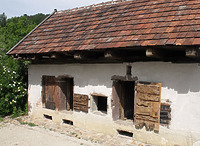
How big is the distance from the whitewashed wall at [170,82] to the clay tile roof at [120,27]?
79 centimetres

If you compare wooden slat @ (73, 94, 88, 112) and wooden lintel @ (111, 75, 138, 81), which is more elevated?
wooden lintel @ (111, 75, 138, 81)

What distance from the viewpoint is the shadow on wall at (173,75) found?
4.61m

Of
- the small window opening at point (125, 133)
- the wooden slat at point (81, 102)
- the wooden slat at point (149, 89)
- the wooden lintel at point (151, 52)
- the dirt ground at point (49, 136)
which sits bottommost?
the dirt ground at point (49, 136)

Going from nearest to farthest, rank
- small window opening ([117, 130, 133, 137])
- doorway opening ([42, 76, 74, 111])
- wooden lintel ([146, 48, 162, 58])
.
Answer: wooden lintel ([146, 48, 162, 58]) < small window opening ([117, 130, 133, 137]) < doorway opening ([42, 76, 74, 111])

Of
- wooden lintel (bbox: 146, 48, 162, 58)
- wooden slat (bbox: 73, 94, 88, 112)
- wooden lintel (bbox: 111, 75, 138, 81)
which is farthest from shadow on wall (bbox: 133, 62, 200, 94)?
wooden slat (bbox: 73, 94, 88, 112)

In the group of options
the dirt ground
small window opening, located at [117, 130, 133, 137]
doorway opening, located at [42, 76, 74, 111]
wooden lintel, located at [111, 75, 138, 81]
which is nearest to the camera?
the dirt ground

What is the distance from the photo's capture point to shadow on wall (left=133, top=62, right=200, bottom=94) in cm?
461

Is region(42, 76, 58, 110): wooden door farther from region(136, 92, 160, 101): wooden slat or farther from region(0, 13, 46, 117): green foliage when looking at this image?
region(136, 92, 160, 101): wooden slat

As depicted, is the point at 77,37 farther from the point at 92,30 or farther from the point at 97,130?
the point at 97,130

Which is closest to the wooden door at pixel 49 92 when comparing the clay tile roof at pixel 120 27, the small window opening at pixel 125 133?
the clay tile roof at pixel 120 27

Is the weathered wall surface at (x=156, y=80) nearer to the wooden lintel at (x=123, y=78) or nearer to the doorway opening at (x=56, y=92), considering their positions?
the wooden lintel at (x=123, y=78)

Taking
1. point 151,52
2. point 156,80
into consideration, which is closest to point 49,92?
point 156,80

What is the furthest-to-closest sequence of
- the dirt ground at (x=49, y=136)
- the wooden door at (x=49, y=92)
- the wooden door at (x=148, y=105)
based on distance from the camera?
1. the wooden door at (x=49, y=92)
2. the dirt ground at (x=49, y=136)
3. the wooden door at (x=148, y=105)

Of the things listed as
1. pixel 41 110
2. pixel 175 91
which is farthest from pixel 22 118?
pixel 175 91
